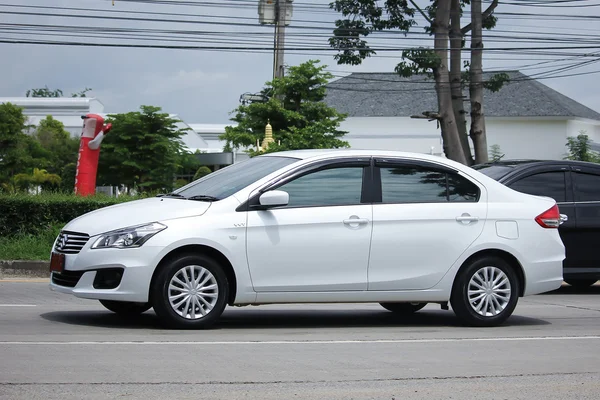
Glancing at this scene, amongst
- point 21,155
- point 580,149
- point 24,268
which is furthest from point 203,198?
point 580,149

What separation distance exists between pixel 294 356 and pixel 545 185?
642 cm

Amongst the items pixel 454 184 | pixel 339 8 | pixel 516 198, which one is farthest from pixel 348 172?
pixel 339 8

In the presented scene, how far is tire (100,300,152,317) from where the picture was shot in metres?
9.21

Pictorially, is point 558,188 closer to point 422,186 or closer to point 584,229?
point 584,229

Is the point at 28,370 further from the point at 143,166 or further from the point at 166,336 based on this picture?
the point at 143,166

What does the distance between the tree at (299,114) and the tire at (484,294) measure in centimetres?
3773

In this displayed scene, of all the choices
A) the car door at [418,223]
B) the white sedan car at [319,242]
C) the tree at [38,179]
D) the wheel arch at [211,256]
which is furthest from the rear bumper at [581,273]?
the tree at [38,179]

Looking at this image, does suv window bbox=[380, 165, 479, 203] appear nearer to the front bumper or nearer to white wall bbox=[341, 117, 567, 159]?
the front bumper

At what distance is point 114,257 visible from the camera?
26.8ft

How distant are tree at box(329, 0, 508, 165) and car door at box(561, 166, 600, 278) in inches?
559

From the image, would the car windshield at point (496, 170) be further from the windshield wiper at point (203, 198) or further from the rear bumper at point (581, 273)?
the windshield wiper at point (203, 198)

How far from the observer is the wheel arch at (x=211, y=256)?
8.30m

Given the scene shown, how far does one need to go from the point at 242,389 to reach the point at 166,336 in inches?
83.6

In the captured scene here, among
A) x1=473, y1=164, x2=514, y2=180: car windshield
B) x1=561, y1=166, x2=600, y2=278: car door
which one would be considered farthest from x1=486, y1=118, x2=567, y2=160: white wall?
x1=561, y1=166, x2=600, y2=278: car door
